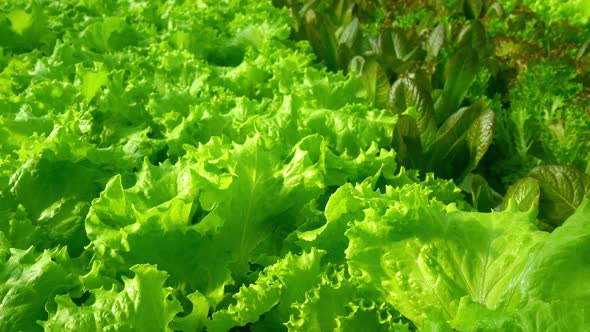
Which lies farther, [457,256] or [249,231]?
[249,231]

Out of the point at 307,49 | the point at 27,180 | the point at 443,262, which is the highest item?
the point at 443,262

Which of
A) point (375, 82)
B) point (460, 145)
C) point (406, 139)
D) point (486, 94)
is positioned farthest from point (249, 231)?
point (486, 94)

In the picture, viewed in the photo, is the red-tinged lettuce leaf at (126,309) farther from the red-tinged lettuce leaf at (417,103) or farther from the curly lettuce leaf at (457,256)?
the red-tinged lettuce leaf at (417,103)

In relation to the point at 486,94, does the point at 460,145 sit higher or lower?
higher

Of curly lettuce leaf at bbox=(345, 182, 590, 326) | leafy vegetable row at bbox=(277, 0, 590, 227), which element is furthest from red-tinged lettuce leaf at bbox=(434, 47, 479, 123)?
curly lettuce leaf at bbox=(345, 182, 590, 326)

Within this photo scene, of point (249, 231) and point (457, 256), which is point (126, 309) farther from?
point (457, 256)

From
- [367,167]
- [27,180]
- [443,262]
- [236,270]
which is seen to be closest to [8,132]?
[27,180]

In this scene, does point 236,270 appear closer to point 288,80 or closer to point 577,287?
point 577,287

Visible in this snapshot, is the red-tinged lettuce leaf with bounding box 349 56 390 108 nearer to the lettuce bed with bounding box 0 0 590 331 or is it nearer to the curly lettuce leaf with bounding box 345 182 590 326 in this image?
the lettuce bed with bounding box 0 0 590 331
